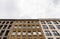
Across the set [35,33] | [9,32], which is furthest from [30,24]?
[9,32]

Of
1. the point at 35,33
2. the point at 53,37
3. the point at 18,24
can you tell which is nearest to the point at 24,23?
the point at 18,24

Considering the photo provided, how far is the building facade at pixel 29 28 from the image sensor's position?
3566cm

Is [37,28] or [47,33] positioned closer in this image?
[47,33]

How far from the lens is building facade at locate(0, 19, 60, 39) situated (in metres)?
35.7

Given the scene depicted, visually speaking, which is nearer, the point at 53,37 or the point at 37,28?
the point at 53,37

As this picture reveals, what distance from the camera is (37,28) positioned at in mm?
39844

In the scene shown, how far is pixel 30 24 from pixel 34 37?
28.4 feet

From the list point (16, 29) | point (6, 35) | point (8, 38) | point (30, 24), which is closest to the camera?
point (8, 38)

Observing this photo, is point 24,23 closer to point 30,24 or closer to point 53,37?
point 30,24

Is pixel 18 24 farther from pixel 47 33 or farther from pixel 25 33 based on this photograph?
pixel 47 33

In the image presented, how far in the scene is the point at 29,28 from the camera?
39.8 metres

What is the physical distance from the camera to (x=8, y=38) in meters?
34.3

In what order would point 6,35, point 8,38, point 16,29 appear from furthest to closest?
point 16,29 → point 6,35 → point 8,38

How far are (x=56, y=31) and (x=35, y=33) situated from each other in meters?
7.84
